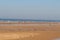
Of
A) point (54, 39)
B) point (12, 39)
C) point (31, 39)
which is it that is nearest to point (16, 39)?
point (12, 39)

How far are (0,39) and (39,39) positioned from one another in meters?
3.98

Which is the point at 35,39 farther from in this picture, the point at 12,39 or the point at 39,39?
the point at 12,39

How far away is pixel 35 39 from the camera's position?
15.6 meters

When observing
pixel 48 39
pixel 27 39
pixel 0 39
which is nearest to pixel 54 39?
pixel 48 39

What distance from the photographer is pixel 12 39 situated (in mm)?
15664

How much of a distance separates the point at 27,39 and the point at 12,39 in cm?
156

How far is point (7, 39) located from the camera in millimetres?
15695

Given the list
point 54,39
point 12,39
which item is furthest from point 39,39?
point 12,39

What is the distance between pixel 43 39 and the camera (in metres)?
15.8

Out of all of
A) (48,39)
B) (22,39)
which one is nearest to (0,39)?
(22,39)

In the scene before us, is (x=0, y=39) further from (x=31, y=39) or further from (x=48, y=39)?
(x=48, y=39)

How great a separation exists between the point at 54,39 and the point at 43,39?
4.21 ft

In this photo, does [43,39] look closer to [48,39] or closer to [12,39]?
[48,39]

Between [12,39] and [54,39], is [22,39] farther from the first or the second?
[54,39]
